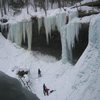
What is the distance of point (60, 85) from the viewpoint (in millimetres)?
8305

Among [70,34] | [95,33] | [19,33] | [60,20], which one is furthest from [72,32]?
[19,33]

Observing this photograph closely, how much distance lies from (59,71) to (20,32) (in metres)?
7.11

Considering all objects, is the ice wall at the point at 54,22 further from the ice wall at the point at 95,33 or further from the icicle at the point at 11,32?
the icicle at the point at 11,32

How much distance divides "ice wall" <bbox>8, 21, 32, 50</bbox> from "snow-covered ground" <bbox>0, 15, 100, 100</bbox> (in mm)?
710

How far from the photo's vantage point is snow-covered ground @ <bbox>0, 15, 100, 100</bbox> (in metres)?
6.05

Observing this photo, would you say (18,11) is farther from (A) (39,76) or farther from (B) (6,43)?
(A) (39,76)

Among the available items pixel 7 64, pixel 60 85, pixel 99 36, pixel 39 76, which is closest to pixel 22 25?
pixel 7 64

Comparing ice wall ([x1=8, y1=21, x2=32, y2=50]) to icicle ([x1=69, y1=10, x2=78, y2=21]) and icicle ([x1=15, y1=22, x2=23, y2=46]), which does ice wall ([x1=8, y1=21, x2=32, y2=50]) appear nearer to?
icicle ([x1=15, y1=22, x2=23, y2=46])

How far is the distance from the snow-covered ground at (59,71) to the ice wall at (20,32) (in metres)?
0.71

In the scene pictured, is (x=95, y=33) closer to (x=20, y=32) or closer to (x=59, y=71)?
(x=59, y=71)

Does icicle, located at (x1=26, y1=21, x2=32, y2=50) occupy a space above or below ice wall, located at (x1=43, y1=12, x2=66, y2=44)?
below

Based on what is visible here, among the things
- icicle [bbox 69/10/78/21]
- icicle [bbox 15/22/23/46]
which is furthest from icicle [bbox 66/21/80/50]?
icicle [bbox 15/22/23/46]

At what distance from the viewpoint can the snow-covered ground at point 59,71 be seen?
6054mm

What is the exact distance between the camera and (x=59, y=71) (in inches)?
386
